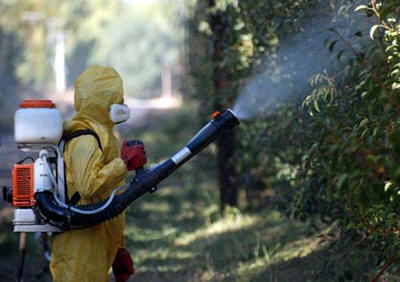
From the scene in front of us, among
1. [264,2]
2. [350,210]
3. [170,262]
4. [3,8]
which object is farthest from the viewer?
[3,8]

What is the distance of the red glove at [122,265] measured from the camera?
575 centimetres

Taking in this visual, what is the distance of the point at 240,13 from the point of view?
8.62 meters

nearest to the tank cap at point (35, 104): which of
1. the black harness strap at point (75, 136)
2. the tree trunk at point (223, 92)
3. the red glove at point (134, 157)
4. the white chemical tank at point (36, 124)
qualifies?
the white chemical tank at point (36, 124)

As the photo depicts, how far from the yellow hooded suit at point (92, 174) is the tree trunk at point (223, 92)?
4.47m

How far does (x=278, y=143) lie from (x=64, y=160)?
4.02 metres

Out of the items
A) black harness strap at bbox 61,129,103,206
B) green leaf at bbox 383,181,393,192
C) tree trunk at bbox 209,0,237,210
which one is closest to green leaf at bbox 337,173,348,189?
green leaf at bbox 383,181,393,192

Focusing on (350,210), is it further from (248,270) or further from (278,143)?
(278,143)

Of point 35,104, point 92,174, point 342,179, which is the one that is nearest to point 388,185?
point 342,179

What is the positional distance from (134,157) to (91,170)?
27cm

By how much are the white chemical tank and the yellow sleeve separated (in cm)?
16

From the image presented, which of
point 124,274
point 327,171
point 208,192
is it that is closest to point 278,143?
point 124,274

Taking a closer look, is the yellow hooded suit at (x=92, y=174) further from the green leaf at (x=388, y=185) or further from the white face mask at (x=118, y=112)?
the green leaf at (x=388, y=185)

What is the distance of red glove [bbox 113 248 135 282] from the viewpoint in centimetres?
575

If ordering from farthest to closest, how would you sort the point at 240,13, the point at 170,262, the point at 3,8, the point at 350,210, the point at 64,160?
the point at 3,8, the point at 170,262, the point at 240,13, the point at 64,160, the point at 350,210
